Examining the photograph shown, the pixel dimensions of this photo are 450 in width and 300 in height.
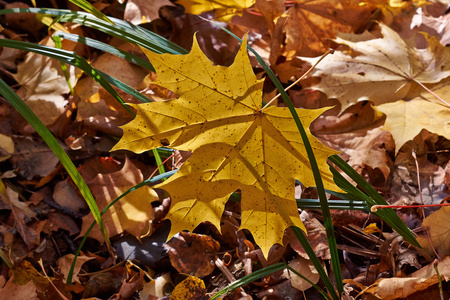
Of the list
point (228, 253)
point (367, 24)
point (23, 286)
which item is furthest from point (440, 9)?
Answer: point (23, 286)

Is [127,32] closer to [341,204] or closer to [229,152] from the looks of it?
[229,152]

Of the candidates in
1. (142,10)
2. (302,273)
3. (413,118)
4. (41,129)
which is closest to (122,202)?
(41,129)

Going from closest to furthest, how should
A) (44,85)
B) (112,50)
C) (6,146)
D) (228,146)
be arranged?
(228,146), (112,50), (6,146), (44,85)

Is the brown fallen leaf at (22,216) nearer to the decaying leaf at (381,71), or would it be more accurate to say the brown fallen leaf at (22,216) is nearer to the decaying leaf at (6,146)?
the decaying leaf at (6,146)

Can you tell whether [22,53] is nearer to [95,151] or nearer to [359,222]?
[95,151]

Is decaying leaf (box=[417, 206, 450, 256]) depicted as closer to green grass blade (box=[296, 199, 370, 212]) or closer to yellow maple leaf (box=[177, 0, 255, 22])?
green grass blade (box=[296, 199, 370, 212])

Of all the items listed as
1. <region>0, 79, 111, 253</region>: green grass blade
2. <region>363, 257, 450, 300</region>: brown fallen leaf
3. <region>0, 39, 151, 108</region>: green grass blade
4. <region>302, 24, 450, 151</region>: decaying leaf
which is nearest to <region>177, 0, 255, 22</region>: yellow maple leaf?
<region>302, 24, 450, 151</region>: decaying leaf

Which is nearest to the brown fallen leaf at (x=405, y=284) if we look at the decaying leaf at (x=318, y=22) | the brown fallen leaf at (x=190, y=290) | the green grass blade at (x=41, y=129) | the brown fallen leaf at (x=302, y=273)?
the brown fallen leaf at (x=302, y=273)
